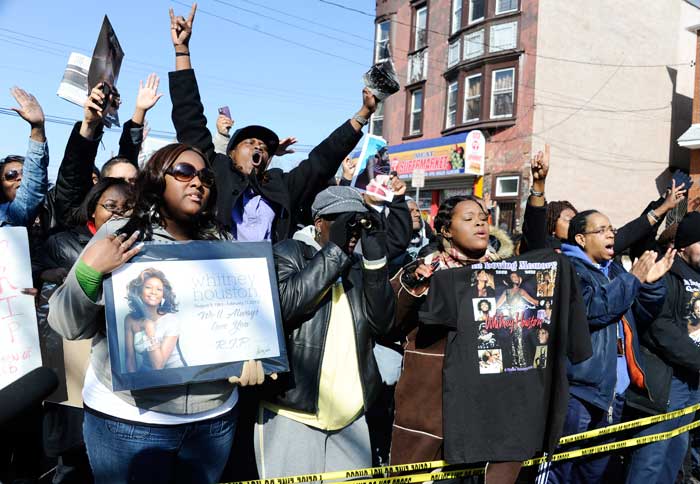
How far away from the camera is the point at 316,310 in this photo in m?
2.80

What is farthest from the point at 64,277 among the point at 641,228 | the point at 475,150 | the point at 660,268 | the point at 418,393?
the point at 475,150

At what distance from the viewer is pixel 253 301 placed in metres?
2.39

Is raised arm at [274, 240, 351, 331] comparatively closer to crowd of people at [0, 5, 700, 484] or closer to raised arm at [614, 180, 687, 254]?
crowd of people at [0, 5, 700, 484]

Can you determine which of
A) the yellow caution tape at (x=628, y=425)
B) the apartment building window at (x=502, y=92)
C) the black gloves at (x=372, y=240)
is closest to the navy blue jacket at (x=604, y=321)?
the yellow caution tape at (x=628, y=425)

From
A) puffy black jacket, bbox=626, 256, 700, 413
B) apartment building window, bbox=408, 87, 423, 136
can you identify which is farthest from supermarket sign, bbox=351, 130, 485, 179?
puffy black jacket, bbox=626, 256, 700, 413

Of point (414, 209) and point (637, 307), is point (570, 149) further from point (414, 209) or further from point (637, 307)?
point (637, 307)

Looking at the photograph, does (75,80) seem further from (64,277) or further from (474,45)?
(474,45)

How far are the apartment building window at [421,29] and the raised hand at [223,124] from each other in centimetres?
1759

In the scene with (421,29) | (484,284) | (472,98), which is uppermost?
(421,29)

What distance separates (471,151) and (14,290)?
1675 cm

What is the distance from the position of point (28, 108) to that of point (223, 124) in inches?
99.3

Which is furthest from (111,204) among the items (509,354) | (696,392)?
(696,392)

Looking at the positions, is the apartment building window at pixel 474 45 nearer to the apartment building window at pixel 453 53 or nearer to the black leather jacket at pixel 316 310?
the apartment building window at pixel 453 53

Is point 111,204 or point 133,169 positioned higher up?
point 133,169
